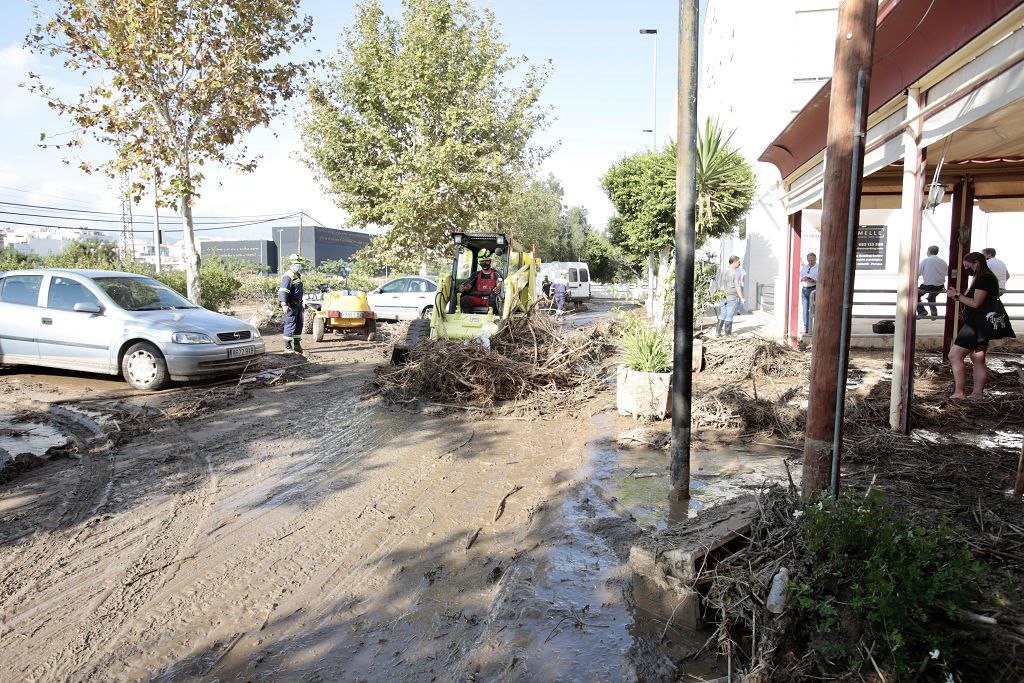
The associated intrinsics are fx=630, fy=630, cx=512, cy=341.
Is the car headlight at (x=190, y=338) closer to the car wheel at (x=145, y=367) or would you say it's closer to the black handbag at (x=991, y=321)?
the car wheel at (x=145, y=367)

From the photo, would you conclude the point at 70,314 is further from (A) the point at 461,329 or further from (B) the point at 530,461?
(B) the point at 530,461

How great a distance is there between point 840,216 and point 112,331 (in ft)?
29.4

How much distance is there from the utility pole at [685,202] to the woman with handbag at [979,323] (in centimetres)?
461

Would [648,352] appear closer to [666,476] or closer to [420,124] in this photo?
[666,476]

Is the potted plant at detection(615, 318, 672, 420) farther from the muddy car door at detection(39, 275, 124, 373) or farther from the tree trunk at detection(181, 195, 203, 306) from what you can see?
the tree trunk at detection(181, 195, 203, 306)

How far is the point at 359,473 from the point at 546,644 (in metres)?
3.00

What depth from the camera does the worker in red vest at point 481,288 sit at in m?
11.5

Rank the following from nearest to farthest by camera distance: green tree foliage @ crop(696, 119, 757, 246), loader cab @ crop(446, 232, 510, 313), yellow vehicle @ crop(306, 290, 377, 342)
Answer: loader cab @ crop(446, 232, 510, 313), green tree foliage @ crop(696, 119, 757, 246), yellow vehicle @ crop(306, 290, 377, 342)

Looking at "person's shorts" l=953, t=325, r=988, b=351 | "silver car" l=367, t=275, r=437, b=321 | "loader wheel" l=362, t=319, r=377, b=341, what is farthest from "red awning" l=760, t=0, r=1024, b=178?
"silver car" l=367, t=275, r=437, b=321

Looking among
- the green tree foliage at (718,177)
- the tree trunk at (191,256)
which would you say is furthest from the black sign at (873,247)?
the tree trunk at (191,256)

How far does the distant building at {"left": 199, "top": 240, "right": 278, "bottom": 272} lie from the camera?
58431 millimetres

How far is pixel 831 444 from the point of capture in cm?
341

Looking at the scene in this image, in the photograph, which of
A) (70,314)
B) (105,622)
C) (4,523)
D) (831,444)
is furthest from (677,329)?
(70,314)

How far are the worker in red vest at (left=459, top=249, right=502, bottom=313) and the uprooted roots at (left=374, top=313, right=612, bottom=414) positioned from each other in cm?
229
